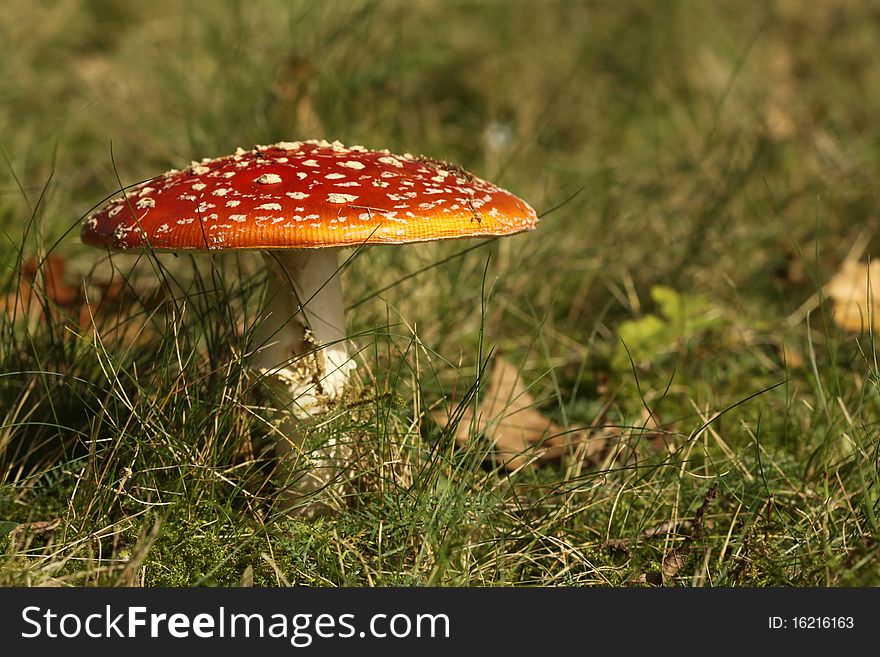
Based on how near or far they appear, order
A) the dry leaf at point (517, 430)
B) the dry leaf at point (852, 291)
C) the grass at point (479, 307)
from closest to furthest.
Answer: the grass at point (479, 307), the dry leaf at point (517, 430), the dry leaf at point (852, 291)

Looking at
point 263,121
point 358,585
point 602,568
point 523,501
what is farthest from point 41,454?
point 263,121

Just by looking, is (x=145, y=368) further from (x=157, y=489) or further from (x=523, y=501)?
(x=523, y=501)

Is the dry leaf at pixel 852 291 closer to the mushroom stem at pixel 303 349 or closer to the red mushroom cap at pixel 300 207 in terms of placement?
the red mushroom cap at pixel 300 207

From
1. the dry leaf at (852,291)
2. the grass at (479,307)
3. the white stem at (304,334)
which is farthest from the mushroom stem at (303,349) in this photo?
the dry leaf at (852,291)

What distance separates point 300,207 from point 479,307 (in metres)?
1.64

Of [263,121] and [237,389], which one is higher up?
[263,121]

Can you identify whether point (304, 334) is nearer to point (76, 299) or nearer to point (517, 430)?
point (517, 430)

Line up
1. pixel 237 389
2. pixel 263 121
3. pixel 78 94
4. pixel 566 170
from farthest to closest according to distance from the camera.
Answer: pixel 78 94 → pixel 566 170 → pixel 263 121 → pixel 237 389

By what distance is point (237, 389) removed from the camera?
92.7 inches

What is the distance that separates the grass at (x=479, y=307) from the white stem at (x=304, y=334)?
126mm

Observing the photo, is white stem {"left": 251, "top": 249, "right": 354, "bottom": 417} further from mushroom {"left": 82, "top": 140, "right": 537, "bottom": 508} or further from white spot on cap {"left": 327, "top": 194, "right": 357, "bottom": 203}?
white spot on cap {"left": 327, "top": 194, "right": 357, "bottom": 203}

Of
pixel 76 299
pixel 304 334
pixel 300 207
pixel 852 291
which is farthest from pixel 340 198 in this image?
pixel 852 291

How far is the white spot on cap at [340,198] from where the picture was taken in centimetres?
208

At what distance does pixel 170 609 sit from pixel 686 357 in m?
2.14
